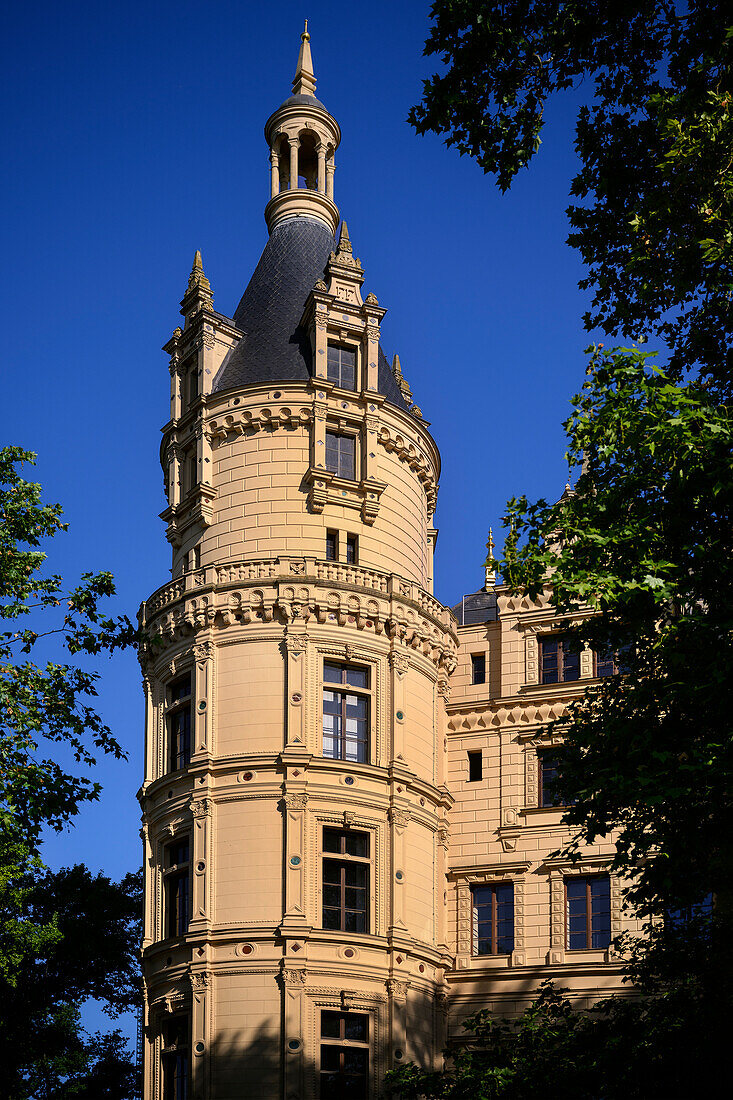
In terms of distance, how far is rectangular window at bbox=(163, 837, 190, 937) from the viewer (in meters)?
39.6

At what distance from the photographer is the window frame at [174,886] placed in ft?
129

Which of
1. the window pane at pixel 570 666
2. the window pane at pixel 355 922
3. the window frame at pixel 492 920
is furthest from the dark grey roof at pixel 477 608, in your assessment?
the window pane at pixel 355 922

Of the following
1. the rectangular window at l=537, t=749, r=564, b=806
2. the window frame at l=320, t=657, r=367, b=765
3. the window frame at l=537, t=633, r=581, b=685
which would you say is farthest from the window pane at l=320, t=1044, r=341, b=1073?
the window frame at l=537, t=633, r=581, b=685

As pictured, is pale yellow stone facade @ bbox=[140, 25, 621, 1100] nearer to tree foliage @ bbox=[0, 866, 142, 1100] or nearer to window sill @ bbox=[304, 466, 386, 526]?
window sill @ bbox=[304, 466, 386, 526]

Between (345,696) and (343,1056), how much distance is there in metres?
9.06

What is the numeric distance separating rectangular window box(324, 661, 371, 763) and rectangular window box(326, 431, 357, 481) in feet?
19.1

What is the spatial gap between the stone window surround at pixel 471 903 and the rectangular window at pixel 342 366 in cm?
1425

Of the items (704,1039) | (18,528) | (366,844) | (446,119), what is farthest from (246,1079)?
(446,119)

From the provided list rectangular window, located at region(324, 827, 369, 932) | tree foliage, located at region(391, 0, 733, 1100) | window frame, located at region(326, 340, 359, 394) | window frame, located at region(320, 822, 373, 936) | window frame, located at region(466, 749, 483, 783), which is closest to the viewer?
tree foliage, located at region(391, 0, 733, 1100)

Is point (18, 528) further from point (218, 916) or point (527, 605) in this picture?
point (527, 605)

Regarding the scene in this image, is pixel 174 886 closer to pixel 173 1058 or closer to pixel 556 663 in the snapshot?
pixel 173 1058

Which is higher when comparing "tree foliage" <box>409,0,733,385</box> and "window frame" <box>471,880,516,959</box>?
"tree foliage" <box>409,0,733,385</box>

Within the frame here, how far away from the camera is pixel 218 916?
125 feet

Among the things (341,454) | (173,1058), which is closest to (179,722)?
(173,1058)
